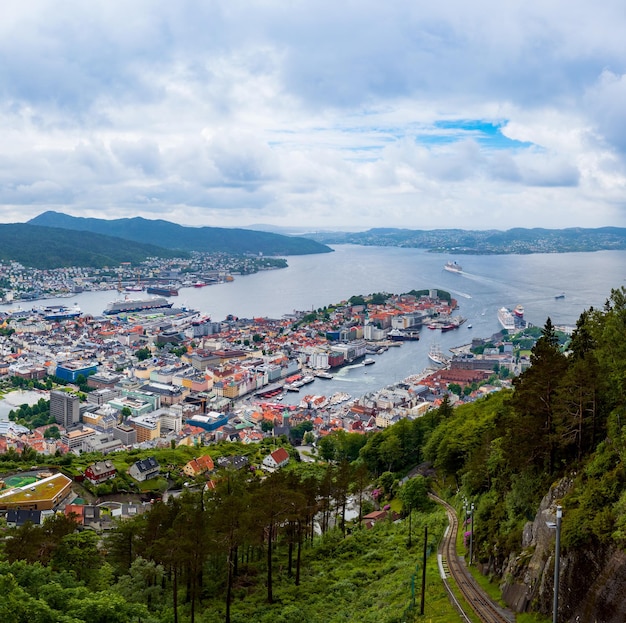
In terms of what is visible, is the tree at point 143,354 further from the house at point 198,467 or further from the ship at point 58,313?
the house at point 198,467

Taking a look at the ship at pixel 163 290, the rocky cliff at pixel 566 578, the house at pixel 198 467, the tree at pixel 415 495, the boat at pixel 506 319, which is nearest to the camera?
the rocky cliff at pixel 566 578

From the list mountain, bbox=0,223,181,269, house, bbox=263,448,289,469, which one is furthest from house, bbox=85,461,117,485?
mountain, bbox=0,223,181,269

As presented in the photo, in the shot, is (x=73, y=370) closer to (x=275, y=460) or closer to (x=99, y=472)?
(x=99, y=472)

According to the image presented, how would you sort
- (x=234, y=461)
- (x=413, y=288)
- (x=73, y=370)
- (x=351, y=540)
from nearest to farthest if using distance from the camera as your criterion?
(x=351, y=540)
(x=234, y=461)
(x=73, y=370)
(x=413, y=288)

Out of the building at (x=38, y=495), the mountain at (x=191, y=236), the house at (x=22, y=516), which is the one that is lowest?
the building at (x=38, y=495)

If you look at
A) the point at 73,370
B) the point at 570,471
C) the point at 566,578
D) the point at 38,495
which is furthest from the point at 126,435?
the point at 566,578

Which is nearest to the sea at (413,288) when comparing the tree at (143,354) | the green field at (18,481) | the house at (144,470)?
the house at (144,470)
